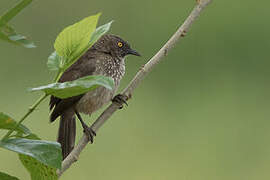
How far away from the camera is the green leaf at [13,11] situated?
1.60 feet

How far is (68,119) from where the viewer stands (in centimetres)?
193

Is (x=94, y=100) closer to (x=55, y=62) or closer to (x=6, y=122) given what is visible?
(x=55, y=62)

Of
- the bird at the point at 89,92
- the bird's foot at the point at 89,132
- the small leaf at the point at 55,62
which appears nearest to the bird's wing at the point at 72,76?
the bird at the point at 89,92

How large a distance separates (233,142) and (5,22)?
10.7 ft

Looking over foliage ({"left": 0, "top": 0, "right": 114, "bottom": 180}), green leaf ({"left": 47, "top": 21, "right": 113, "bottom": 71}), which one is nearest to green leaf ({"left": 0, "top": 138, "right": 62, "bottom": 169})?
foliage ({"left": 0, "top": 0, "right": 114, "bottom": 180})

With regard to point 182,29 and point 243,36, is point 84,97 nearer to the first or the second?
point 182,29

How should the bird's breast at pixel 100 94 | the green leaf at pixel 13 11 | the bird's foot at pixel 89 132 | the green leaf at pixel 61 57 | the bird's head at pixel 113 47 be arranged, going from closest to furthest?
the green leaf at pixel 13 11, the green leaf at pixel 61 57, the bird's foot at pixel 89 132, the bird's breast at pixel 100 94, the bird's head at pixel 113 47

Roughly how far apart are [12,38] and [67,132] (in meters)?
1.36

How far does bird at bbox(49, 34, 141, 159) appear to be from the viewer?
178cm

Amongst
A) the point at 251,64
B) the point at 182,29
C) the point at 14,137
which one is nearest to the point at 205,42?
the point at 251,64

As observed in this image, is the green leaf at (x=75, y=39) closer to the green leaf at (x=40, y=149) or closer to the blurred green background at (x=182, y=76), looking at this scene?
the green leaf at (x=40, y=149)

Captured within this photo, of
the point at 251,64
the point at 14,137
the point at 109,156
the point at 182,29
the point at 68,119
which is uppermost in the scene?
the point at 251,64

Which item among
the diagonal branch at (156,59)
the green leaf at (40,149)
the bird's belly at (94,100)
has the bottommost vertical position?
the green leaf at (40,149)

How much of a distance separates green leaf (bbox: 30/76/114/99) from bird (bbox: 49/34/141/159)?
1.20m
